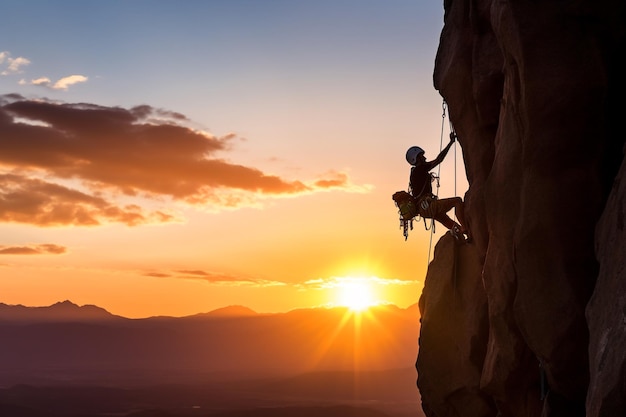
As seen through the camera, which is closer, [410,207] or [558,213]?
[558,213]

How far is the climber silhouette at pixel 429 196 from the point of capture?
2673cm

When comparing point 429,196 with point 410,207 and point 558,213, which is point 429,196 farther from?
point 558,213

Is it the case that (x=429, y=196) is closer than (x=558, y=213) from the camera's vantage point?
No

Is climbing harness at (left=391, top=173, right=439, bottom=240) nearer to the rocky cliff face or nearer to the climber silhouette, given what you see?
the climber silhouette

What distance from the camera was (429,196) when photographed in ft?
92.5

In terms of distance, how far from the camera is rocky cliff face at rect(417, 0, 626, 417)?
1380cm

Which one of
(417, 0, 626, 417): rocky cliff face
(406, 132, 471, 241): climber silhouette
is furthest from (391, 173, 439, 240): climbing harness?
(417, 0, 626, 417): rocky cliff face

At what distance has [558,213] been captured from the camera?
53.4 ft

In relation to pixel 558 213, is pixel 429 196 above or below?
above

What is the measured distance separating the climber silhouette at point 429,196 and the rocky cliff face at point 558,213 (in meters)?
5.98

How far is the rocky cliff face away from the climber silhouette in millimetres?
5981

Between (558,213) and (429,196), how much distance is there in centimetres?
1200

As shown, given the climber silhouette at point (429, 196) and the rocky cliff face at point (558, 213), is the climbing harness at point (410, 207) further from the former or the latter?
the rocky cliff face at point (558, 213)

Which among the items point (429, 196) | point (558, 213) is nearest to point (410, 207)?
point (429, 196)
